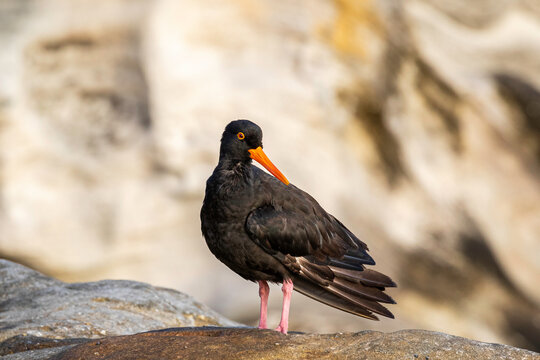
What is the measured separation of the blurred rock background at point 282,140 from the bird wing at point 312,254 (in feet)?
28.4

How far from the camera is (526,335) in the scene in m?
19.2

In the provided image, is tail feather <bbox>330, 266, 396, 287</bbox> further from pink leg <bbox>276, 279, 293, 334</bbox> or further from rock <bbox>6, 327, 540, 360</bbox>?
rock <bbox>6, 327, 540, 360</bbox>

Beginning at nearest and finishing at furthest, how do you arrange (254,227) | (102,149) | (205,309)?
(254,227) < (205,309) < (102,149)

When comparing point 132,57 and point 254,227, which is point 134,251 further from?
point 254,227

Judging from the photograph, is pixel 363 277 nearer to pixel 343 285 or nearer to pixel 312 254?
pixel 343 285

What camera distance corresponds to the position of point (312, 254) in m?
7.37

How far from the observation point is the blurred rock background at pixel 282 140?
17.5 metres

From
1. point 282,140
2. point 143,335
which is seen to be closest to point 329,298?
point 143,335

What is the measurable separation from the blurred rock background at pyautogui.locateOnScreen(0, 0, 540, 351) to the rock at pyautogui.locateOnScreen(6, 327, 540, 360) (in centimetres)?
969

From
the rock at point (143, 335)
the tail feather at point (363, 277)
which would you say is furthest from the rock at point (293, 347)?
the tail feather at point (363, 277)

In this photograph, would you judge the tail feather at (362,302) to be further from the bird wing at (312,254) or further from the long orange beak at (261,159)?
the long orange beak at (261,159)

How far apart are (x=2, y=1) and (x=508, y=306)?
15122 millimetres

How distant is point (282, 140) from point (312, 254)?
10.8m

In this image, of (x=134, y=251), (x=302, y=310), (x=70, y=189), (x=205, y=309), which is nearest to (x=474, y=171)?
(x=302, y=310)
